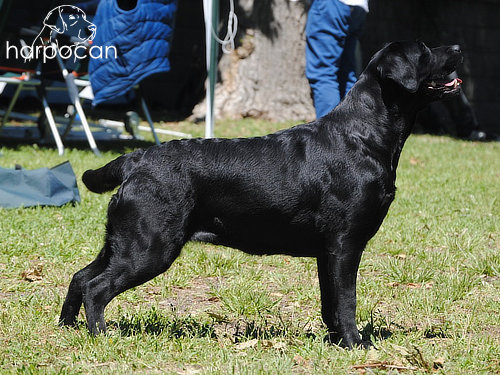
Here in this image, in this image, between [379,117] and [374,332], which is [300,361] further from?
[379,117]

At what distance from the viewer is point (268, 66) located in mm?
12094

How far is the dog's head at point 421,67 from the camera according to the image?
137 inches

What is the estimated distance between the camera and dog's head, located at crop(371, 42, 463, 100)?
11.5 feet

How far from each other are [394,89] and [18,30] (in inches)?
265

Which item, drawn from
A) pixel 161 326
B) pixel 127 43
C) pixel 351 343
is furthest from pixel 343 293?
pixel 127 43

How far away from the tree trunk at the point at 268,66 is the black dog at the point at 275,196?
8.56 metres

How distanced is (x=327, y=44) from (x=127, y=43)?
2.53 meters

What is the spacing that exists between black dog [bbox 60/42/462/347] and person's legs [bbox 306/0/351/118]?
138 inches

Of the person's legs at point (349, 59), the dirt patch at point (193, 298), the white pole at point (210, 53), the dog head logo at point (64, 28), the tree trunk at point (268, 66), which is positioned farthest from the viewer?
the tree trunk at point (268, 66)

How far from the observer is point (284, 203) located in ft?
11.3

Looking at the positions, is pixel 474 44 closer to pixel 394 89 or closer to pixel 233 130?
Answer: pixel 233 130

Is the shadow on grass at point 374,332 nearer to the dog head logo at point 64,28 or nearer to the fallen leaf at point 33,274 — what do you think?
the fallen leaf at point 33,274

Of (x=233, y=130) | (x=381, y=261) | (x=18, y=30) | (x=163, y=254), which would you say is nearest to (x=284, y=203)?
(x=163, y=254)

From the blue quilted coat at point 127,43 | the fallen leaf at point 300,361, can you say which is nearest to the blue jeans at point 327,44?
the blue quilted coat at point 127,43
